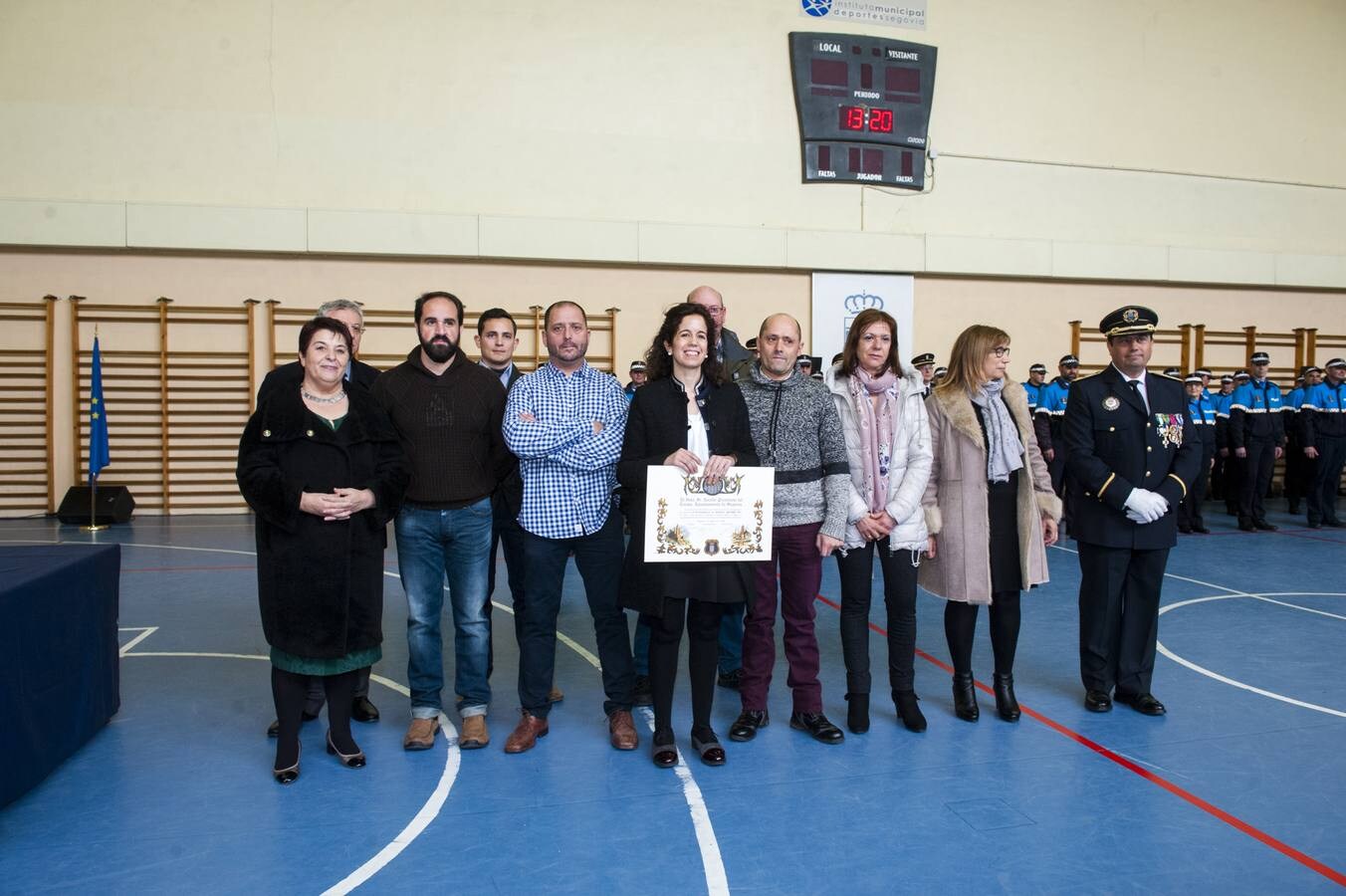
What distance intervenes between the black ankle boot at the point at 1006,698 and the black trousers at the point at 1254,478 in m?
7.28

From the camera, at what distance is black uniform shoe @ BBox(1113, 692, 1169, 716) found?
3744 mm

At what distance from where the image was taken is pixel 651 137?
413 inches

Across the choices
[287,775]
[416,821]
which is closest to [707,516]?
[416,821]

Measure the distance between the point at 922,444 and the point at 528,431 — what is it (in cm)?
156

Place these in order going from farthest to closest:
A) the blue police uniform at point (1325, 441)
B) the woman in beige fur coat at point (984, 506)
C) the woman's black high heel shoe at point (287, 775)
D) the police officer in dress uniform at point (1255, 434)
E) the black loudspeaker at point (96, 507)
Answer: the blue police uniform at point (1325, 441)
the police officer in dress uniform at point (1255, 434)
the black loudspeaker at point (96, 507)
the woman in beige fur coat at point (984, 506)
the woman's black high heel shoe at point (287, 775)

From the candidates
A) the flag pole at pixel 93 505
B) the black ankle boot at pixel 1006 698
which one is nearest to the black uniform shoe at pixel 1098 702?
the black ankle boot at pixel 1006 698

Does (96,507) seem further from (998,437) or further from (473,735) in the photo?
(998,437)

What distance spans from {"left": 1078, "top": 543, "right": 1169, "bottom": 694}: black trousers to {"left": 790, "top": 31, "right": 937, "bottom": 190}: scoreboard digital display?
7.90 metres

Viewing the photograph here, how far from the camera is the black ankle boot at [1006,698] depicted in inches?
145

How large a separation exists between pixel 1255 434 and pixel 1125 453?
757 centimetres

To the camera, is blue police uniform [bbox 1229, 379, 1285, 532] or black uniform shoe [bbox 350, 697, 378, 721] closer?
black uniform shoe [bbox 350, 697, 378, 721]

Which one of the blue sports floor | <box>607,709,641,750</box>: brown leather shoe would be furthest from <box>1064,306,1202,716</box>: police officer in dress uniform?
<box>607,709,641,750</box>: brown leather shoe

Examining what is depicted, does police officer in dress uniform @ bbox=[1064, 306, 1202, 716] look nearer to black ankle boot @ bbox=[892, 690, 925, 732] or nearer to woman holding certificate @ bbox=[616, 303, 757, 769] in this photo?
black ankle boot @ bbox=[892, 690, 925, 732]

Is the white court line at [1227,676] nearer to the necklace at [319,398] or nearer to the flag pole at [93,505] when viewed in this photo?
the necklace at [319,398]
